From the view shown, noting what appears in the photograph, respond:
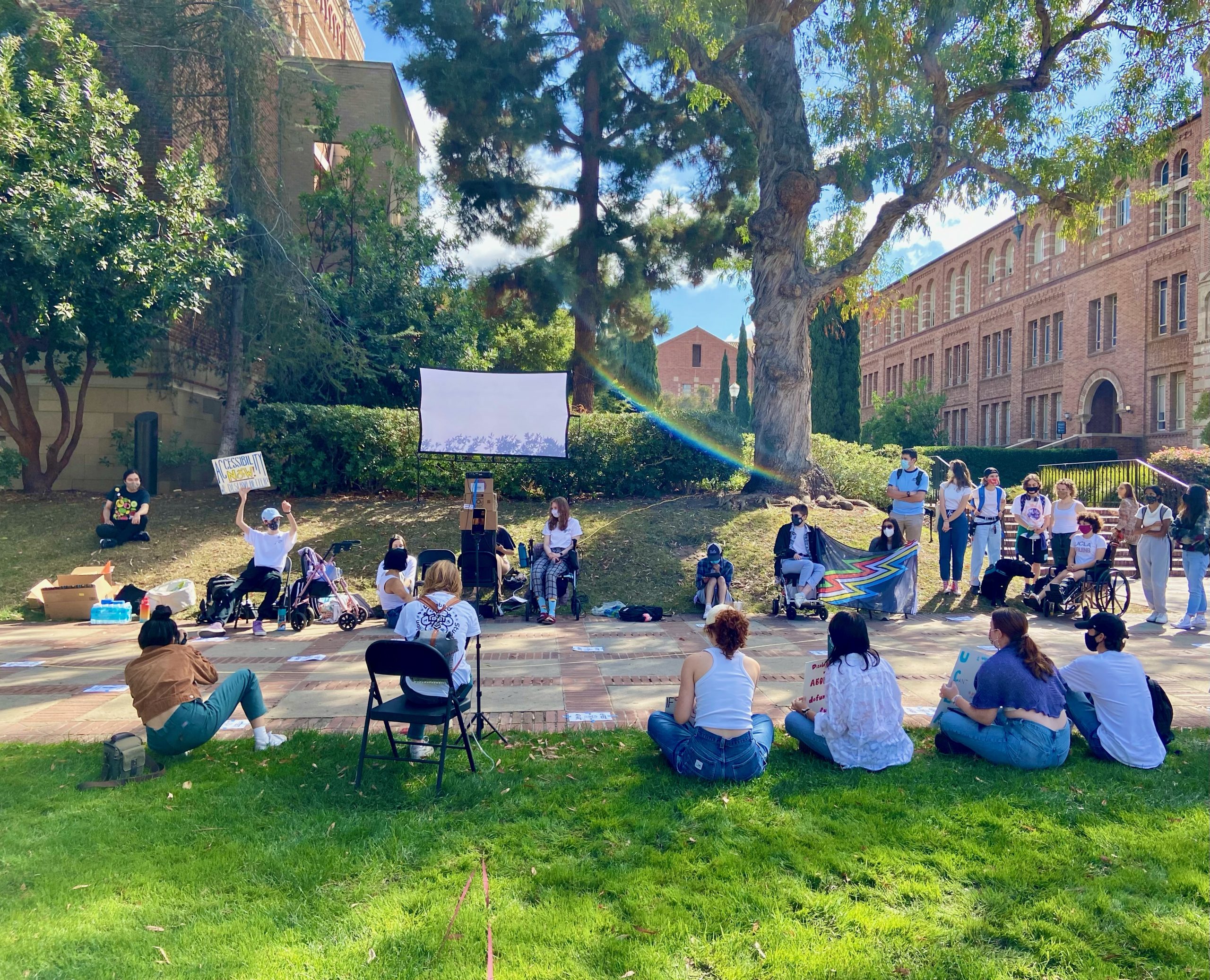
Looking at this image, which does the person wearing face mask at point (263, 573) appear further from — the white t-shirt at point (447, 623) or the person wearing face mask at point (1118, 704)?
the person wearing face mask at point (1118, 704)

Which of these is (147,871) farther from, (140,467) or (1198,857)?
(140,467)

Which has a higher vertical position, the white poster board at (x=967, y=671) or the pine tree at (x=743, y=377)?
the pine tree at (x=743, y=377)

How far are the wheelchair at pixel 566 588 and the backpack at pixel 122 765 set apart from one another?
6148 millimetres

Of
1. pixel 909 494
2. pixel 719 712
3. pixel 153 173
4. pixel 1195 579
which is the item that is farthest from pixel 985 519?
→ pixel 153 173

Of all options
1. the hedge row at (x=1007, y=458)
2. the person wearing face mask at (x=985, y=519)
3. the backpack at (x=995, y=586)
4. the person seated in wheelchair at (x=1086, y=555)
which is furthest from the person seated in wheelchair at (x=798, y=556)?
the hedge row at (x=1007, y=458)

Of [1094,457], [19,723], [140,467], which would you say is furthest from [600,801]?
[1094,457]

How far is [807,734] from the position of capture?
5.32m

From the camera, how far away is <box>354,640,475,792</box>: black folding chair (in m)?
4.80

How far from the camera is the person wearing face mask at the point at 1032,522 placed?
37.1 feet

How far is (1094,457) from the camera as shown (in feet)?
103

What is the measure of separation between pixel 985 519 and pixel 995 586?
114 cm

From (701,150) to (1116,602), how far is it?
1527 cm

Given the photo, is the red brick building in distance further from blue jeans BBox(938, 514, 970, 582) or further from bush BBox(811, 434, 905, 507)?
blue jeans BBox(938, 514, 970, 582)

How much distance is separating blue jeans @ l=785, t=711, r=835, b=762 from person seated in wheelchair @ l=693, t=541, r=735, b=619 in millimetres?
5002
